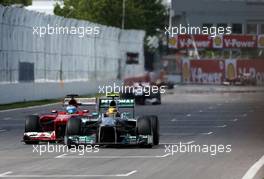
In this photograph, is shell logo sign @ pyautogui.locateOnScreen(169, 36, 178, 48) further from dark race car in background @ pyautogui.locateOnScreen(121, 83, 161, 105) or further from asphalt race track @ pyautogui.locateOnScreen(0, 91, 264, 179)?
asphalt race track @ pyautogui.locateOnScreen(0, 91, 264, 179)

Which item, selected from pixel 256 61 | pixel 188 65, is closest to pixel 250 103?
pixel 256 61

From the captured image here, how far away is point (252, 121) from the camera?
43.2 meters

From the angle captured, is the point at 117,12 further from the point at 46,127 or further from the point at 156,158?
the point at 156,158

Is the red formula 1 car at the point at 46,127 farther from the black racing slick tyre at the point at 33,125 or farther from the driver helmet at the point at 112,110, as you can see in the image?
the driver helmet at the point at 112,110

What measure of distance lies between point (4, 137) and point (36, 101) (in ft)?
95.8

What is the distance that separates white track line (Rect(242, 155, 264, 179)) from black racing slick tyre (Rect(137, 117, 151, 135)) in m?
4.13

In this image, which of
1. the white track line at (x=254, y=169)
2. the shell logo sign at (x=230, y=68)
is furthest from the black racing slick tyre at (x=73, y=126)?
the shell logo sign at (x=230, y=68)

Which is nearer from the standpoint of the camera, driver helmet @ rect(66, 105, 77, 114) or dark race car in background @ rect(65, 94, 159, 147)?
dark race car in background @ rect(65, 94, 159, 147)

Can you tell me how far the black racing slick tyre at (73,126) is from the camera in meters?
27.4

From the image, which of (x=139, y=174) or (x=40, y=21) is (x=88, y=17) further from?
(x=139, y=174)

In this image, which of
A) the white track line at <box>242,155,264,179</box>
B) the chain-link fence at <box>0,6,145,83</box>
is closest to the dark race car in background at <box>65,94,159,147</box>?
the white track line at <box>242,155,264,179</box>

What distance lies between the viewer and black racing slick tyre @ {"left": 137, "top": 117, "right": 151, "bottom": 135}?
1085 inches

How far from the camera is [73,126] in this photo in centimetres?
2745

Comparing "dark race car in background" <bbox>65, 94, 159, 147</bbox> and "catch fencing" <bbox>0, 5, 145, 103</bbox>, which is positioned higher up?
"catch fencing" <bbox>0, 5, 145, 103</bbox>
